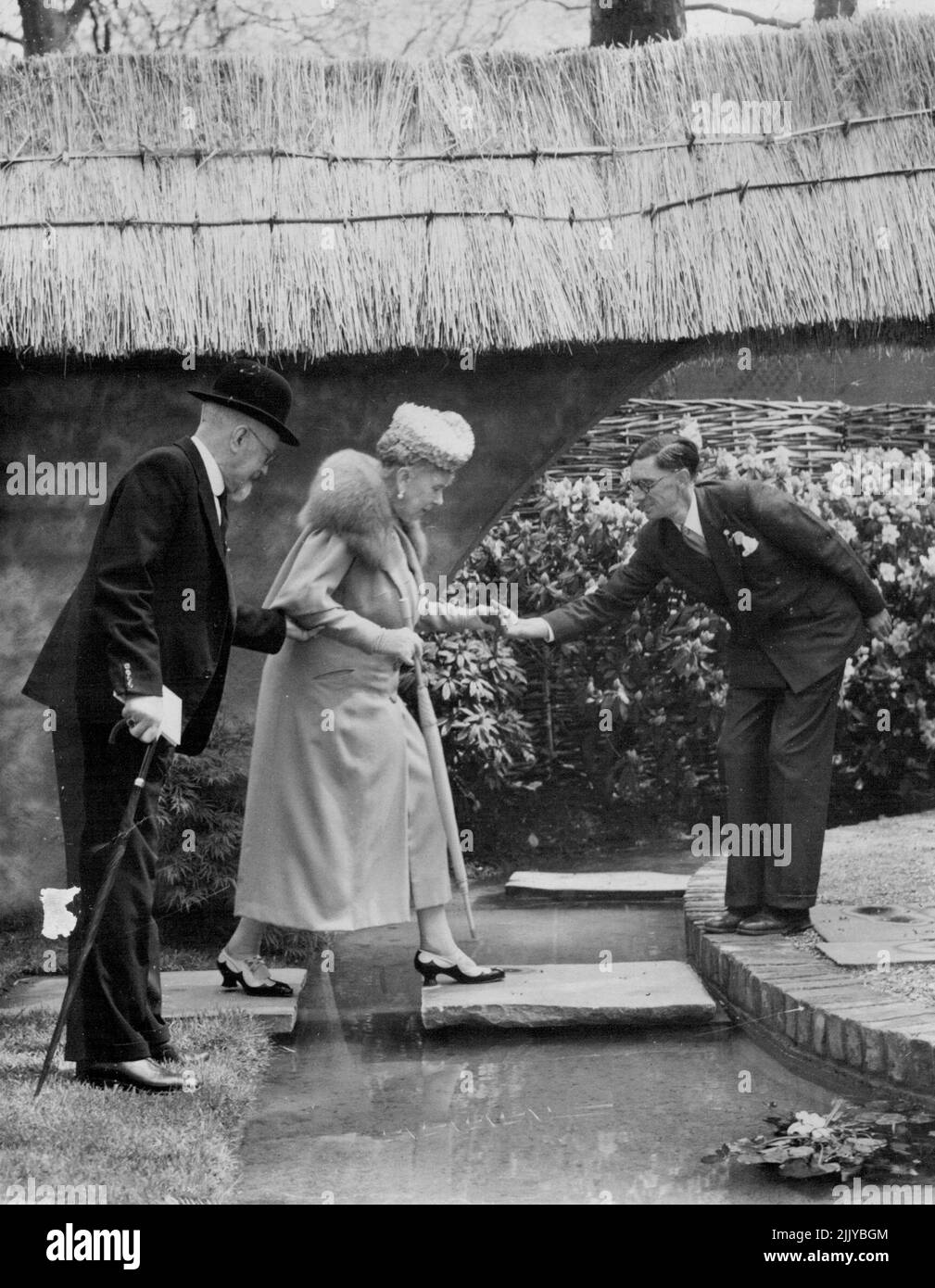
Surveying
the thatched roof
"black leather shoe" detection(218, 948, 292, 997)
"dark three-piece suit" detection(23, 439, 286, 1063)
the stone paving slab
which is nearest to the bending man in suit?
the stone paving slab

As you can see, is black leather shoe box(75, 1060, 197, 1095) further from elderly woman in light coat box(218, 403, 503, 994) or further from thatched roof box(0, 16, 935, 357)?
thatched roof box(0, 16, 935, 357)

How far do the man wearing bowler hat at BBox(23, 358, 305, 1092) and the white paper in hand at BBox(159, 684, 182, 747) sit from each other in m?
0.04

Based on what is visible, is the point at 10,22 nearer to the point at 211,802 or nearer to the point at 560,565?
the point at 211,802

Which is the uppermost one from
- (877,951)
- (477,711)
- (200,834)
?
(477,711)

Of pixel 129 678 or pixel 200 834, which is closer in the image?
pixel 129 678

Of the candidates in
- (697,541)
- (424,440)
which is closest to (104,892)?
(424,440)

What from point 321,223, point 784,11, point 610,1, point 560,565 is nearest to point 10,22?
point 321,223

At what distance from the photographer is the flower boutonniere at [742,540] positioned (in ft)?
18.9

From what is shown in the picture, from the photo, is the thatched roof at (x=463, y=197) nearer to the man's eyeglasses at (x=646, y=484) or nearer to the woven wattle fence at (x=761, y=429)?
the man's eyeglasses at (x=646, y=484)

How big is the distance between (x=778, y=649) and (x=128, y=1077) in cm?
269

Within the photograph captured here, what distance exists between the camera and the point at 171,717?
4.42 m

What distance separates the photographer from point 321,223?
5.66m

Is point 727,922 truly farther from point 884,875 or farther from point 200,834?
point 200,834

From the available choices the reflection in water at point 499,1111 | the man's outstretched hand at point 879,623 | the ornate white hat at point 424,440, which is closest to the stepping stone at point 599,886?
the reflection in water at point 499,1111
